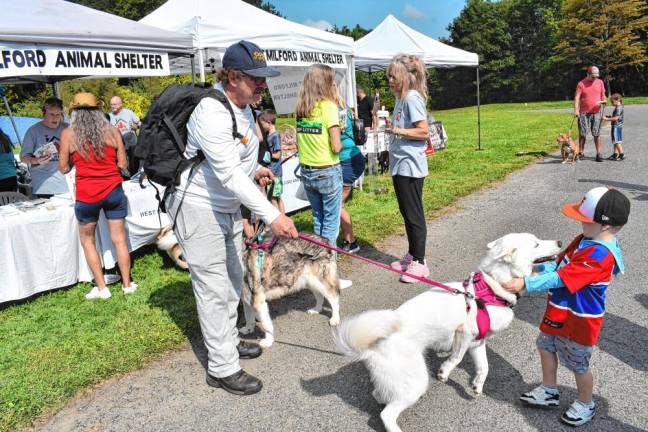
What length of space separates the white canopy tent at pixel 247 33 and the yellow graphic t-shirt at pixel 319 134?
100.0 inches

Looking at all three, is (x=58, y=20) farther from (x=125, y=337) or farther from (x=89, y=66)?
(x=125, y=337)

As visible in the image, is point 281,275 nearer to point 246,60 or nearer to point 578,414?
point 246,60

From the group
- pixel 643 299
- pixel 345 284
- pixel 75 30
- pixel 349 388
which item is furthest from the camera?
pixel 75 30

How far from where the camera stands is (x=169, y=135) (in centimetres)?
278

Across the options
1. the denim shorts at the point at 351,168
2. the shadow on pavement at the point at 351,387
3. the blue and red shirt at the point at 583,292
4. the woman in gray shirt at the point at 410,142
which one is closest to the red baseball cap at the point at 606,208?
the blue and red shirt at the point at 583,292

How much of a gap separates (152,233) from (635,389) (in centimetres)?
512

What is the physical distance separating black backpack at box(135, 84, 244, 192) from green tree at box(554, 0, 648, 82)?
170 feet

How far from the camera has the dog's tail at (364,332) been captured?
2467 millimetres

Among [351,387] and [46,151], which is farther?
[46,151]

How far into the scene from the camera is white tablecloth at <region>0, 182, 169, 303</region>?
477cm

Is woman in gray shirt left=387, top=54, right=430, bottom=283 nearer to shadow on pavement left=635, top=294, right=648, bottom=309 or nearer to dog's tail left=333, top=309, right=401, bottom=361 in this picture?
shadow on pavement left=635, top=294, right=648, bottom=309

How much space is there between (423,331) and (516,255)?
0.73 metres

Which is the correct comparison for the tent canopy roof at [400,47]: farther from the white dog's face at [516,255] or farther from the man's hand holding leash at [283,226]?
the man's hand holding leash at [283,226]

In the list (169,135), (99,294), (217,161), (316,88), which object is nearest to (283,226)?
(217,161)
